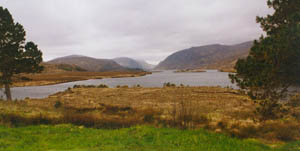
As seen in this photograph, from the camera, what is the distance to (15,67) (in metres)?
20.6

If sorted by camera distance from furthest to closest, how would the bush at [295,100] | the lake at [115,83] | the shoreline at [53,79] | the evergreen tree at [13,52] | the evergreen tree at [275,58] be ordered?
the shoreline at [53,79] < the lake at [115,83] < the evergreen tree at [13,52] < the bush at [295,100] < the evergreen tree at [275,58]

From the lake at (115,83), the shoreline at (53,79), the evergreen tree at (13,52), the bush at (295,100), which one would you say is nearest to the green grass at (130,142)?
the bush at (295,100)

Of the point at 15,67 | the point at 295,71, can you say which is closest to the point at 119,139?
the point at 295,71

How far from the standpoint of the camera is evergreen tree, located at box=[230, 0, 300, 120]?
8.65 meters

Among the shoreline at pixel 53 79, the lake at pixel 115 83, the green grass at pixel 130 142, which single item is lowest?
the green grass at pixel 130 142

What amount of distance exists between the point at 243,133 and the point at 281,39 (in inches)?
221

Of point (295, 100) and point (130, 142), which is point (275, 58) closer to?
point (295, 100)

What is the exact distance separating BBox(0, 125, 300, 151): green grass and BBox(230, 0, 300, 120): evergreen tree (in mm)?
3355

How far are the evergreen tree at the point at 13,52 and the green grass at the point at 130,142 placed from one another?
47.2 feet

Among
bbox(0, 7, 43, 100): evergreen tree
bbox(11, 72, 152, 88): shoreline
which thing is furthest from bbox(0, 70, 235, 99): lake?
bbox(0, 7, 43, 100): evergreen tree

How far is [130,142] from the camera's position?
7832 millimetres

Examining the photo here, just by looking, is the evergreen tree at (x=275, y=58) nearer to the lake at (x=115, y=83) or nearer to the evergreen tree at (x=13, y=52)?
the evergreen tree at (x=13, y=52)

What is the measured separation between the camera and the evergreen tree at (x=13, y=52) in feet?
63.3

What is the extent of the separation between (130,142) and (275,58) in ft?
29.7
